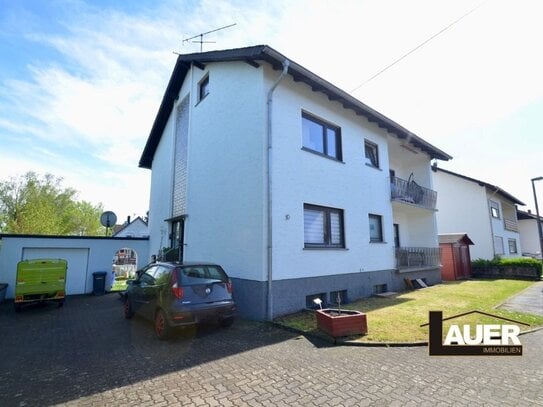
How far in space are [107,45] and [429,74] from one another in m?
8.63

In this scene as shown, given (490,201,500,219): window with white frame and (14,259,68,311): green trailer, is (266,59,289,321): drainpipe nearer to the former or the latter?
(14,259,68,311): green trailer

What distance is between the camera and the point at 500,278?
18.6 metres

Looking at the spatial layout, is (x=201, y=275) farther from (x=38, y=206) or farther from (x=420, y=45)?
(x=38, y=206)

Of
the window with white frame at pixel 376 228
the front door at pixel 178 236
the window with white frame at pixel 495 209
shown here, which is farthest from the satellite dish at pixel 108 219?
the window with white frame at pixel 495 209

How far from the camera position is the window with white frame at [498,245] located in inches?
922

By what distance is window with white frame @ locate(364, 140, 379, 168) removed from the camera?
1299 cm

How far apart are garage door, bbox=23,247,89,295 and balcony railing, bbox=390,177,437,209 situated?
14407 mm

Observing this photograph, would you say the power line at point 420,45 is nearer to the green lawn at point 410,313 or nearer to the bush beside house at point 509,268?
the green lawn at point 410,313

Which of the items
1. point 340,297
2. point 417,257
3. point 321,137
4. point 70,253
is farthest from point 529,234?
point 70,253

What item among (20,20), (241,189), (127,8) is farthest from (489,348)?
(20,20)

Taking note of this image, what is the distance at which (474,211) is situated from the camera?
76.4 ft

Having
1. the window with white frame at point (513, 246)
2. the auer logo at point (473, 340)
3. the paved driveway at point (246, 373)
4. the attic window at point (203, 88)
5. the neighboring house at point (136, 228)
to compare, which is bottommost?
the paved driveway at point (246, 373)

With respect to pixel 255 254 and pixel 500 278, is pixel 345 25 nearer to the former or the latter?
pixel 255 254

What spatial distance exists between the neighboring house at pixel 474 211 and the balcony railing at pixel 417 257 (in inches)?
363
